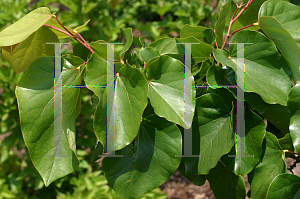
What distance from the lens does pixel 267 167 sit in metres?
0.64

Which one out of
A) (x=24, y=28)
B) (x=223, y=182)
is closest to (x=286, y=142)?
(x=223, y=182)

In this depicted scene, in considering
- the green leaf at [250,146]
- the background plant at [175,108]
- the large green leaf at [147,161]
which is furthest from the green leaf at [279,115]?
the large green leaf at [147,161]

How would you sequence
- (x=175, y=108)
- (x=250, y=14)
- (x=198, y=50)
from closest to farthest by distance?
(x=175, y=108) → (x=198, y=50) → (x=250, y=14)

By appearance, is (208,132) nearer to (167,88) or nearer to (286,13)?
(167,88)

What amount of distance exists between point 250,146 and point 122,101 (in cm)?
37

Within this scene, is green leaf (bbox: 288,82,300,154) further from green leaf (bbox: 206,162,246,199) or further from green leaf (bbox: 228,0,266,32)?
green leaf (bbox: 228,0,266,32)

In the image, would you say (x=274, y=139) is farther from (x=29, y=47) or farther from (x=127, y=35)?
(x=29, y=47)

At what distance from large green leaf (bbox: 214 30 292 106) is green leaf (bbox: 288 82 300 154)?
2 centimetres

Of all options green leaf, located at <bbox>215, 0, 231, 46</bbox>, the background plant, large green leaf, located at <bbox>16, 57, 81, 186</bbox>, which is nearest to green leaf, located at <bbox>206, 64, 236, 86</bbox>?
the background plant

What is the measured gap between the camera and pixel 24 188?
2299 mm

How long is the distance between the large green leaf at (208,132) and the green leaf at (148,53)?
186mm

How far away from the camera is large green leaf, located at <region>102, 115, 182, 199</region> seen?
23.4 inches

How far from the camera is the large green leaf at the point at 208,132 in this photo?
0.60 meters

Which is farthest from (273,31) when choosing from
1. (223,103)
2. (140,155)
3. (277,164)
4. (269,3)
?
(140,155)
